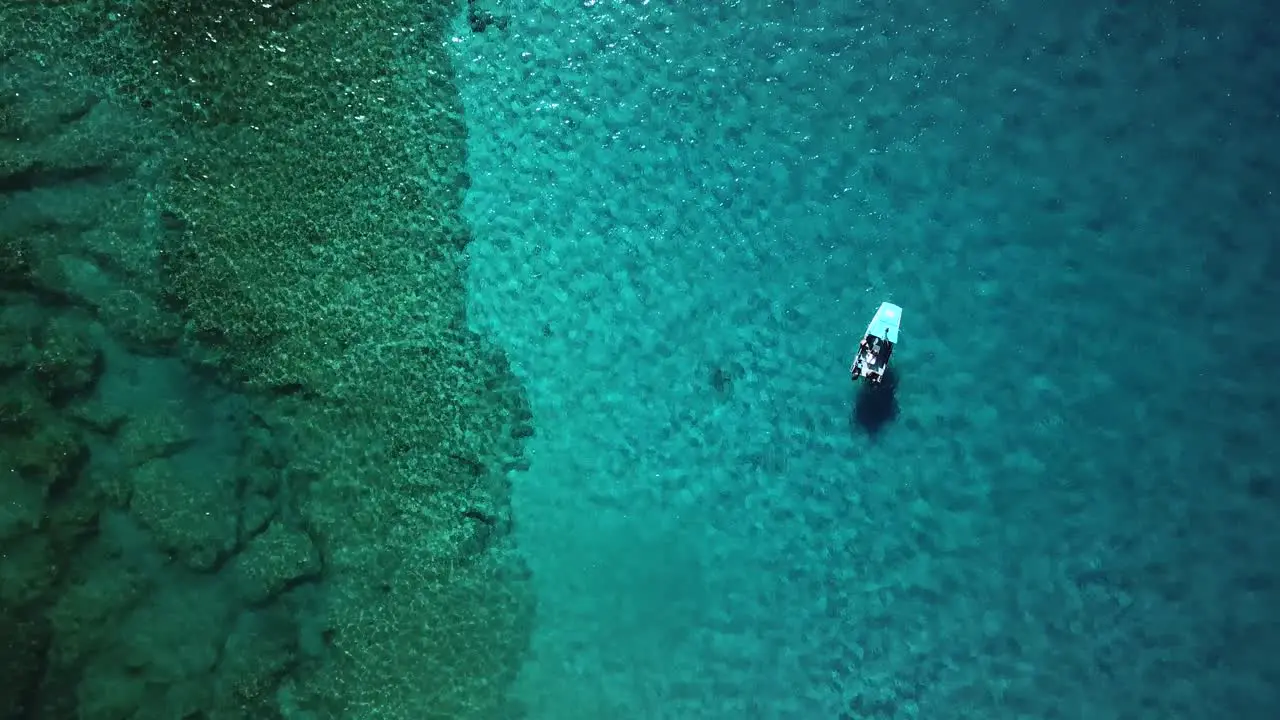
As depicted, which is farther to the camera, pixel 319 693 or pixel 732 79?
pixel 732 79

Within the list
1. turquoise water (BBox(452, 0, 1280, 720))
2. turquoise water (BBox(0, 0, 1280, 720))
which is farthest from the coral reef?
turquoise water (BBox(452, 0, 1280, 720))

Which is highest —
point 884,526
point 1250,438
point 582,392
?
point 582,392

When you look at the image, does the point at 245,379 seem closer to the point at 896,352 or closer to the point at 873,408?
the point at 873,408

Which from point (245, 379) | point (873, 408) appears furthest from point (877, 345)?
point (245, 379)

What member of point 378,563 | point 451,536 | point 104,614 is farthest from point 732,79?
point 104,614

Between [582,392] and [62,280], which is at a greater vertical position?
[62,280]

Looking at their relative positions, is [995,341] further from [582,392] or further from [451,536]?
[451,536]
